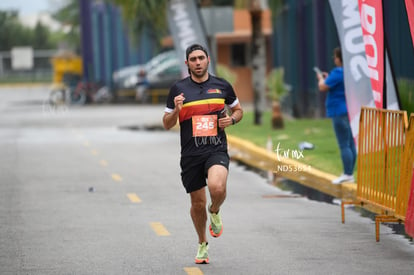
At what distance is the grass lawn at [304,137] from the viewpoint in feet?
57.6

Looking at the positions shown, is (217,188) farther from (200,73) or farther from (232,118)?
(200,73)

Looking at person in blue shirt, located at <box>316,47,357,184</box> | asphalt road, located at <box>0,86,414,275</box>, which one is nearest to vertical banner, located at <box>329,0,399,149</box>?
person in blue shirt, located at <box>316,47,357,184</box>

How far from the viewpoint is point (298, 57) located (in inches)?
1423

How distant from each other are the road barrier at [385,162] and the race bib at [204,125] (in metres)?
1.96

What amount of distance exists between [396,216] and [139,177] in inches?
308

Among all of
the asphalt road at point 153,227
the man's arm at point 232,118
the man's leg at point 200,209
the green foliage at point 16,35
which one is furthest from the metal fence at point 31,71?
the man's leg at point 200,209

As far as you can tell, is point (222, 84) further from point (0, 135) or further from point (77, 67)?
point (77, 67)

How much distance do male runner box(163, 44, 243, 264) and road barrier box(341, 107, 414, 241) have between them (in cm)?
Answer: 180

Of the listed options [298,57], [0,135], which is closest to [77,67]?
[298,57]

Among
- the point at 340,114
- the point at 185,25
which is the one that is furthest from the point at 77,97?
the point at 340,114

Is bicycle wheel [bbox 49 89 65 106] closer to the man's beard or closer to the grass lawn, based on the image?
the grass lawn

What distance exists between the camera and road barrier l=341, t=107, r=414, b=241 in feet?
34.2

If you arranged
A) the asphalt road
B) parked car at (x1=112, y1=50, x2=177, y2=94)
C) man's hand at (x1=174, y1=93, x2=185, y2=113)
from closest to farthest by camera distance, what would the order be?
man's hand at (x1=174, y1=93, x2=185, y2=113)
the asphalt road
parked car at (x1=112, y1=50, x2=177, y2=94)

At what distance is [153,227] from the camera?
1205cm
